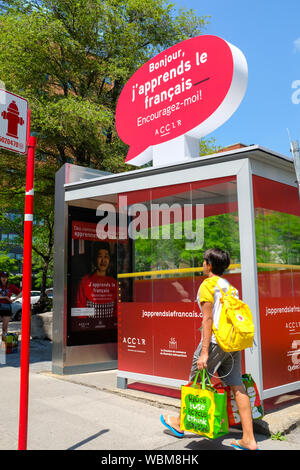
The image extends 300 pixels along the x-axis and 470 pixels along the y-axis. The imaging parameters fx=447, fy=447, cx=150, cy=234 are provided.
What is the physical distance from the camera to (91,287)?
813 centimetres

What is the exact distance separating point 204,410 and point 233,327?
0.74 meters

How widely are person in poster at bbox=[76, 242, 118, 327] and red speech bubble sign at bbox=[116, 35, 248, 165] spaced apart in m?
1.92

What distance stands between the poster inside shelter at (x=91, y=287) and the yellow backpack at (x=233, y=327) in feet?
14.5

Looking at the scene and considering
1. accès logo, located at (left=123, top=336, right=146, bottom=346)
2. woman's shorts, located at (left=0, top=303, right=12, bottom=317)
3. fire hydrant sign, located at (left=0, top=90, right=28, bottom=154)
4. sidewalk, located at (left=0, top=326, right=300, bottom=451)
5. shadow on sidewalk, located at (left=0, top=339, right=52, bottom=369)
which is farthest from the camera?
woman's shorts, located at (left=0, top=303, right=12, bottom=317)

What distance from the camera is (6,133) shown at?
3.62m

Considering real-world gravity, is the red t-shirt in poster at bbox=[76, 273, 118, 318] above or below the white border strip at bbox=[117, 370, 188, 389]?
above

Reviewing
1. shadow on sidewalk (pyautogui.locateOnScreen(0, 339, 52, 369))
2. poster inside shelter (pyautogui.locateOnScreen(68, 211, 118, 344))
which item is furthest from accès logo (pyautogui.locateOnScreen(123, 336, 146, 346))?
shadow on sidewalk (pyautogui.locateOnScreen(0, 339, 52, 369))

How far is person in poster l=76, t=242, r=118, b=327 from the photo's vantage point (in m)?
8.03

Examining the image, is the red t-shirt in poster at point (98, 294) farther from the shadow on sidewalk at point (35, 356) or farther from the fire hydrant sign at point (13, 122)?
the fire hydrant sign at point (13, 122)

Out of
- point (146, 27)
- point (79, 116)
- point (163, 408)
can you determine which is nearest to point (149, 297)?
point (163, 408)

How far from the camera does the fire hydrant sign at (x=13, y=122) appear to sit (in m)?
3.58

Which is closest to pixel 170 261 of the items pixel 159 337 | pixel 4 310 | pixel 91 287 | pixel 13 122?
pixel 159 337

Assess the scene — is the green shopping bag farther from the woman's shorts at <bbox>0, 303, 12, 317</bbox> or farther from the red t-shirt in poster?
the woman's shorts at <bbox>0, 303, 12, 317</bbox>
